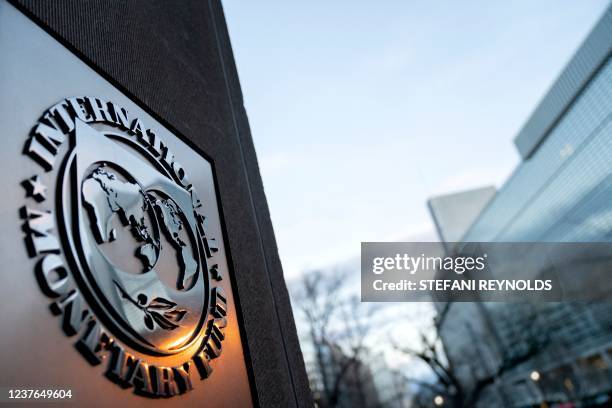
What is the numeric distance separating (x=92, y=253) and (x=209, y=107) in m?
2.95

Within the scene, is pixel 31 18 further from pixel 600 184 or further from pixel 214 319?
pixel 600 184

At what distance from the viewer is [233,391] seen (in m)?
3.10

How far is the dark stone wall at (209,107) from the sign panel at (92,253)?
233 mm

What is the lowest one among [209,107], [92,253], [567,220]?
[92,253]

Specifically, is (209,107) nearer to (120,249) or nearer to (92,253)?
(120,249)

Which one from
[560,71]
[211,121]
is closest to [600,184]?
[560,71]

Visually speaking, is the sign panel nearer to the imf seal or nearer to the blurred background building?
the imf seal

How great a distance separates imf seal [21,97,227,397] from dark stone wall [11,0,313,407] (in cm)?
48

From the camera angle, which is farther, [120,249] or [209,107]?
[209,107]

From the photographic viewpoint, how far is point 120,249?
240cm

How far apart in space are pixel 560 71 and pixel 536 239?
1481 inches

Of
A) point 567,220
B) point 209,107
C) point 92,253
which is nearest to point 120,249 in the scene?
point 92,253

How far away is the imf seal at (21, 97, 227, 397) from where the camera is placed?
1977 mm

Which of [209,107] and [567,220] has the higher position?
[567,220]
